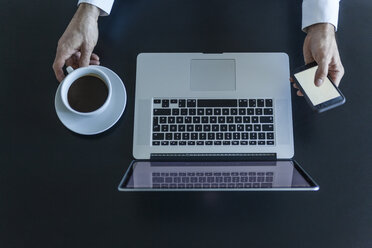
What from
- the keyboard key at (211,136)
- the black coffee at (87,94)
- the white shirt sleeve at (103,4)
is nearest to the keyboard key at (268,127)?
the keyboard key at (211,136)

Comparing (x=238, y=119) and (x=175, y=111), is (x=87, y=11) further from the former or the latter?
(x=238, y=119)

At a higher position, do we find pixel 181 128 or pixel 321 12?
pixel 321 12

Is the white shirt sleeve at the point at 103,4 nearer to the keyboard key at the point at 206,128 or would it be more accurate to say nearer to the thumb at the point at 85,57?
the thumb at the point at 85,57

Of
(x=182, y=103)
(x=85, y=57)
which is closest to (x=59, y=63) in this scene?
(x=85, y=57)

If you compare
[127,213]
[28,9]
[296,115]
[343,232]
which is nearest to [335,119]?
[296,115]

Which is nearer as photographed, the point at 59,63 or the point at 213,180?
the point at 213,180

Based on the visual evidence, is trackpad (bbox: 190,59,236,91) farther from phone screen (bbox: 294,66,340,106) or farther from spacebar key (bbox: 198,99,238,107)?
phone screen (bbox: 294,66,340,106)

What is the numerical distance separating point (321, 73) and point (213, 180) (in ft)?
0.97

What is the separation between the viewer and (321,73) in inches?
22.7

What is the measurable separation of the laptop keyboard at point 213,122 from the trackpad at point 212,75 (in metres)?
0.03

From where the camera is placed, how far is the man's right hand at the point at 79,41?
0.63 metres

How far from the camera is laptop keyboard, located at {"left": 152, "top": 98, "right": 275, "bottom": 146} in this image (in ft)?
1.94

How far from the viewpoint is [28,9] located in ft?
2.31

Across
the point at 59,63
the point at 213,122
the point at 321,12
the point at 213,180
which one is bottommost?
the point at 213,180
